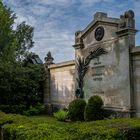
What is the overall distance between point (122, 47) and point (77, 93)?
4844mm

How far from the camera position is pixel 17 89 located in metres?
23.2

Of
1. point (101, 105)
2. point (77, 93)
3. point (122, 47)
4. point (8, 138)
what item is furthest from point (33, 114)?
point (8, 138)

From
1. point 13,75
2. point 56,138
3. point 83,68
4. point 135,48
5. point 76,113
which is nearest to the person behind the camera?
point 56,138

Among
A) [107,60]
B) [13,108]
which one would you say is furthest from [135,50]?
[13,108]

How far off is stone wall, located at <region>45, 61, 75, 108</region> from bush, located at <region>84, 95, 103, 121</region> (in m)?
4.68

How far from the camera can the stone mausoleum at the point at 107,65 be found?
15.4 m

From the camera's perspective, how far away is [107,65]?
55.9 feet

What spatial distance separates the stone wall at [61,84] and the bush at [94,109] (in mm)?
4675

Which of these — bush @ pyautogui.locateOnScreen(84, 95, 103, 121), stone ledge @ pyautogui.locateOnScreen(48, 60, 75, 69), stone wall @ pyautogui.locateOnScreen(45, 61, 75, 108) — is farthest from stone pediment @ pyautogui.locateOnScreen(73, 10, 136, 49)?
bush @ pyautogui.locateOnScreen(84, 95, 103, 121)

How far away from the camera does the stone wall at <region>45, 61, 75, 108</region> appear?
21.5 meters

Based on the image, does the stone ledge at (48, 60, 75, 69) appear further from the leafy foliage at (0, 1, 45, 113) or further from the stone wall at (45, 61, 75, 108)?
the leafy foliage at (0, 1, 45, 113)

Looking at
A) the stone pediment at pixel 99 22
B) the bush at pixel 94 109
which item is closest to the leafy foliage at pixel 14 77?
the stone pediment at pixel 99 22

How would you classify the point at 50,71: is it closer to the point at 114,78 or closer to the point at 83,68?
the point at 83,68

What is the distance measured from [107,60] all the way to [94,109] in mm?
2564
